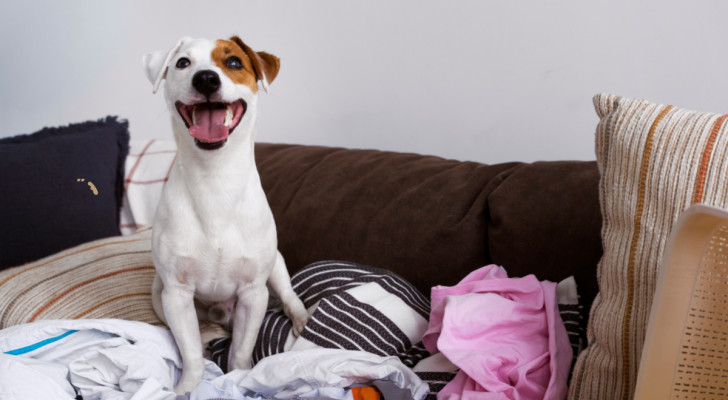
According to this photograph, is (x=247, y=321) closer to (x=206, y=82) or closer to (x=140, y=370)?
(x=140, y=370)

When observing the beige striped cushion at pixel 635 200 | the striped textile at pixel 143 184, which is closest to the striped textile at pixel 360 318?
the beige striped cushion at pixel 635 200

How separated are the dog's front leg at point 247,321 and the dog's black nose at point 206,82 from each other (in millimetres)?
439

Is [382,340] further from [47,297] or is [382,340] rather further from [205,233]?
[47,297]

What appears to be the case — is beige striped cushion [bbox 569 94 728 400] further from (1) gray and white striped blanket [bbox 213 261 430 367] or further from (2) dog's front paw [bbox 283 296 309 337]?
(2) dog's front paw [bbox 283 296 309 337]

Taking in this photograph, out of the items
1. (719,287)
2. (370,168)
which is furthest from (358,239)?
(719,287)

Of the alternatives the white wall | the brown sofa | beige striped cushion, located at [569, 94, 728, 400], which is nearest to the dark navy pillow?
the brown sofa

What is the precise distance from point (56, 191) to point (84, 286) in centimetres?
50

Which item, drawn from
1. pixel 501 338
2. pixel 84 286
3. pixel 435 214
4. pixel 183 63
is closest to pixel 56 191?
pixel 84 286

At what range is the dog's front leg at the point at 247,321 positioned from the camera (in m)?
1.37

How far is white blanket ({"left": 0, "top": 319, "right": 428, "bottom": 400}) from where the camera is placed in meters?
1.13

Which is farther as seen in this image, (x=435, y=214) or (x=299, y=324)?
(x=435, y=214)

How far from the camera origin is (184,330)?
1311 millimetres

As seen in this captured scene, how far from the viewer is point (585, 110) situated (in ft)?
5.89

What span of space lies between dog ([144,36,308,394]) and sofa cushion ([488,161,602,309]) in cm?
54
